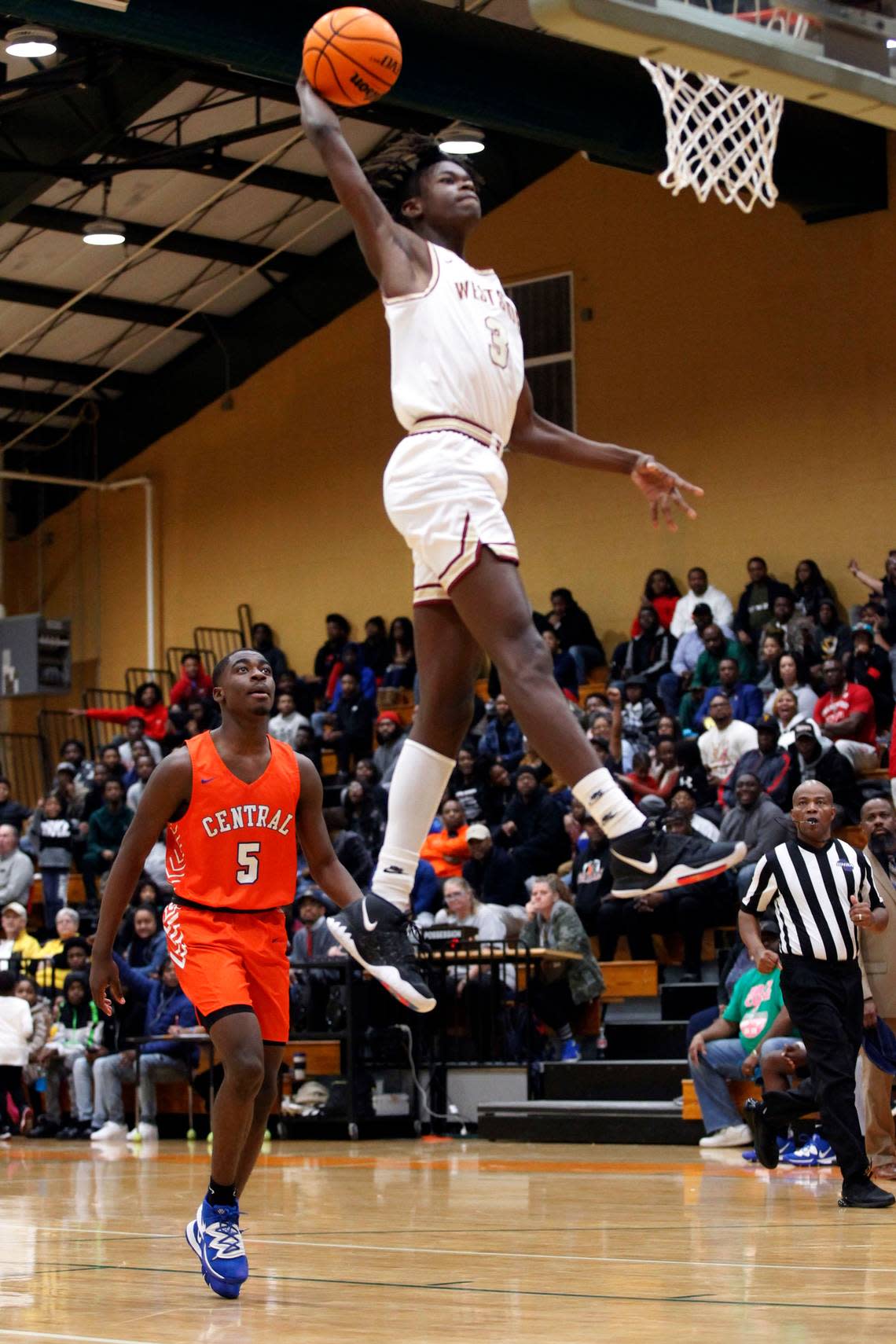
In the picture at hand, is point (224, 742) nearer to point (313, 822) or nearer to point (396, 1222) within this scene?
point (313, 822)

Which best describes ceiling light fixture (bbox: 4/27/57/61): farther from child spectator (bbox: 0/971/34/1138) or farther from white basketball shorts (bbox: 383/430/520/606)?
white basketball shorts (bbox: 383/430/520/606)

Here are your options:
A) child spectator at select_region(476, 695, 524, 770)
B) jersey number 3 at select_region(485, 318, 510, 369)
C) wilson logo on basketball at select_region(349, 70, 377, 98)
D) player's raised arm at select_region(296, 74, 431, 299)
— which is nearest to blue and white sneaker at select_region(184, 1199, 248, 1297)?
jersey number 3 at select_region(485, 318, 510, 369)

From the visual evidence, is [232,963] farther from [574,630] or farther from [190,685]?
[190,685]

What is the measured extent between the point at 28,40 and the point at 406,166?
11.8 m

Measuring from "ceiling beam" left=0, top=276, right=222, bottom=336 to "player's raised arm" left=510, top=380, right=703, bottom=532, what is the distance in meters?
18.0

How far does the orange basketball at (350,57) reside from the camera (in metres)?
5.02

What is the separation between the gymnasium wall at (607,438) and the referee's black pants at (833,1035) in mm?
10467

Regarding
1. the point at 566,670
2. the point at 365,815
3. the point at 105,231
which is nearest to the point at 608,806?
the point at 365,815

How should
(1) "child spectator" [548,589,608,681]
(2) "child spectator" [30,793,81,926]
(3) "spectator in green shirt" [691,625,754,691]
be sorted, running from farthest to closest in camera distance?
(2) "child spectator" [30,793,81,926] < (1) "child spectator" [548,589,608,681] < (3) "spectator in green shirt" [691,625,754,691]

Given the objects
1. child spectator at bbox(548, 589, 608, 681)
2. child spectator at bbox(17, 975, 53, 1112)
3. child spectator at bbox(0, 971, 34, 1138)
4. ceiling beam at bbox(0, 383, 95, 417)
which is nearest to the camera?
child spectator at bbox(0, 971, 34, 1138)

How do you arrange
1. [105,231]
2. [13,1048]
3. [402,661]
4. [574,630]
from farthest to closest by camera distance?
[402,661] → [105,231] → [574,630] → [13,1048]

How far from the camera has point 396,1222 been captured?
7641 mm

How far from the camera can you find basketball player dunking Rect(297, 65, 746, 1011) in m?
4.72

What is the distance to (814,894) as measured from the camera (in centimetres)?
829
